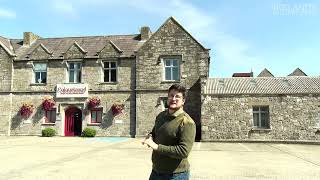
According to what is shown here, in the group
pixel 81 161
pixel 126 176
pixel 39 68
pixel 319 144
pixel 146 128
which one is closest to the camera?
pixel 126 176

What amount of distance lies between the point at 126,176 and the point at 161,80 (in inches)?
669

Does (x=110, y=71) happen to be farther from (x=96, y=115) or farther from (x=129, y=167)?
(x=129, y=167)

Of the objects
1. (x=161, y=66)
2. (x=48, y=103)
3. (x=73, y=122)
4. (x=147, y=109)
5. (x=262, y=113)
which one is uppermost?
(x=161, y=66)

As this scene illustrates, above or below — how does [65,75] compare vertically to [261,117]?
above

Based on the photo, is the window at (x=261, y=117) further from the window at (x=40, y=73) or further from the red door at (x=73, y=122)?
the window at (x=40, y=73)

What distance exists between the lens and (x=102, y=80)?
1081 inches

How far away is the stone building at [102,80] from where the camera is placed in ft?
86.1

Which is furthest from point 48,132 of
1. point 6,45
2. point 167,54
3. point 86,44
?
point 167,54

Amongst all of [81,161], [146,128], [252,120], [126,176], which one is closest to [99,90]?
[146,128]

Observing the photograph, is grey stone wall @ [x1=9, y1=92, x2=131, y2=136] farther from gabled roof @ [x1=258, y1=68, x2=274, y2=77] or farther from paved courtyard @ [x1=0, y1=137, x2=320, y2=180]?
gabled roof @ [x1=258, y1=68, x2=274, y2=77]

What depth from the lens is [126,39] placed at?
95.8 ft

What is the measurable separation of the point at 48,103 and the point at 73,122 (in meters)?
2.30

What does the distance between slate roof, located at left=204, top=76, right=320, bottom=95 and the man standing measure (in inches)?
781

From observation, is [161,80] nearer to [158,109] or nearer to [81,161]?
[158,109]
